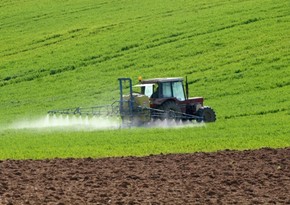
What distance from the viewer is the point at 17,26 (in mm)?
68188

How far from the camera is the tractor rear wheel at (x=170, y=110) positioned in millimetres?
32781

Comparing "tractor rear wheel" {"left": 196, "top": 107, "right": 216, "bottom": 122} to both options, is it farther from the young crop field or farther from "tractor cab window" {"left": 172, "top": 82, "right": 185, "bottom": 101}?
"tractor cab window" {"left": 172, "top": 82, "right": 185, "bottom": 101}

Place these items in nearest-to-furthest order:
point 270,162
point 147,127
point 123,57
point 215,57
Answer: point 270,162 < point 147,127 < point 215,57 < point 123,57

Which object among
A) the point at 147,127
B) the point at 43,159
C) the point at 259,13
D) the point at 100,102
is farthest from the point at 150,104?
the point at 259,13

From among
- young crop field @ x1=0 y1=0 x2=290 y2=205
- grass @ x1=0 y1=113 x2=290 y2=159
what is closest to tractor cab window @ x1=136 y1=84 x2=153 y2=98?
young crop field @ x1=0 y1=0 x2=290 y2=205

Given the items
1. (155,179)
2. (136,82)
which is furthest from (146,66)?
(155,179)

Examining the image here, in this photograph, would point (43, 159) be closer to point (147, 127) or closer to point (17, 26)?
point (147, 127)

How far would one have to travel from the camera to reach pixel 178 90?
3428cm

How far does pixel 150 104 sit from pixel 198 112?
195 cm

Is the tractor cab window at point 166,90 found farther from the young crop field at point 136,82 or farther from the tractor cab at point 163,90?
the young crop field at point 136,82

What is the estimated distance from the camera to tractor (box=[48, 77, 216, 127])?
107 ft

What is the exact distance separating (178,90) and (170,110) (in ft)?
4.37

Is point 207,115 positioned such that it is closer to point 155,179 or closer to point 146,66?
point 155,179

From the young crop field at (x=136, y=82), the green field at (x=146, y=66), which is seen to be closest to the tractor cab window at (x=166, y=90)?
the young crop field at (x=136, y=82)
